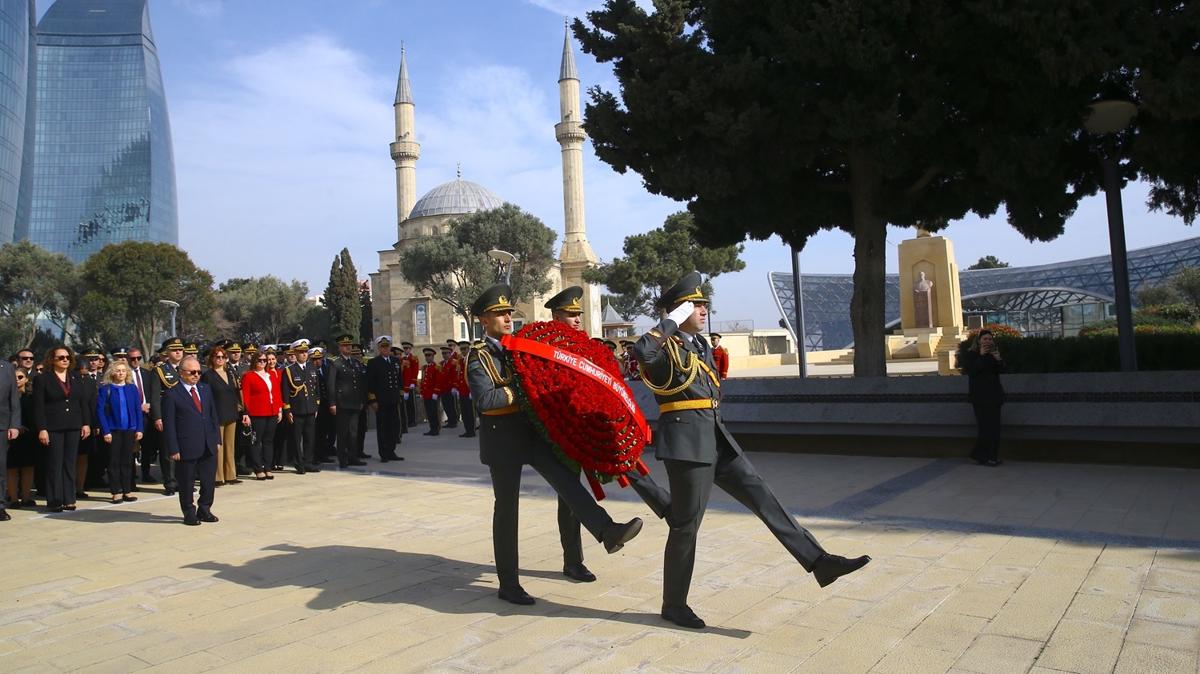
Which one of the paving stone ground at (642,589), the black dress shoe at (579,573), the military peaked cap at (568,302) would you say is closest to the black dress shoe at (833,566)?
the paving stone ground at (642,589)

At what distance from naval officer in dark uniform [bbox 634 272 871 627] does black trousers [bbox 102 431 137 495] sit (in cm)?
764

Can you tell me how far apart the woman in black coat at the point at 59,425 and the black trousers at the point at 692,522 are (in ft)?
25.1

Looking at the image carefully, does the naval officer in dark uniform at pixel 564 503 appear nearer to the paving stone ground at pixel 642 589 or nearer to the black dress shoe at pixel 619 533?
the paving stone ground at pixel 642 589

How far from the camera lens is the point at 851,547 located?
18.8ft

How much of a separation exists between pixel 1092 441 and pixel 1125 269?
6.63ft

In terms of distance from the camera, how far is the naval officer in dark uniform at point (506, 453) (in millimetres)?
4668

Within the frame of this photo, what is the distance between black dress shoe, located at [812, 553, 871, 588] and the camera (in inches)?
159

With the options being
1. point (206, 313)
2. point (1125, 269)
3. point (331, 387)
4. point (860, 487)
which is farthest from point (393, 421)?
point (206, 313)

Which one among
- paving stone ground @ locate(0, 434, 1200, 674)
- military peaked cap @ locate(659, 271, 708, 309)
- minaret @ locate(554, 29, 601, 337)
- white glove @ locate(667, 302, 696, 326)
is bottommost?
paving stone ground @ locate(0, 434, 1200, 674)

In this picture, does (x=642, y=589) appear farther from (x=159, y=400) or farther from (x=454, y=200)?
(x=454, y=200)

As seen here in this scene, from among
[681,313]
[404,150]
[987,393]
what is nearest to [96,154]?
[404,150]

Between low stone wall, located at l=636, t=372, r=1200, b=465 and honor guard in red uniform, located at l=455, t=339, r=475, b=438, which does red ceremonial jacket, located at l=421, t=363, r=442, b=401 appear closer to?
honor guard in red uniform, located at l=455, t=339, r=475, b=438

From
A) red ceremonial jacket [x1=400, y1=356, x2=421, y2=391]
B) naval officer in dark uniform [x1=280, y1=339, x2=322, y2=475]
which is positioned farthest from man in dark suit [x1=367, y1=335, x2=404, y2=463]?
red ceremonial jacket [x1=400, y1=356, x2=421, y2=391]

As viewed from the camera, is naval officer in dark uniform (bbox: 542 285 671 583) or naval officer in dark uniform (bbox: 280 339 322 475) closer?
naval officer in dark uniform (bbox: 542 285 671 583)
